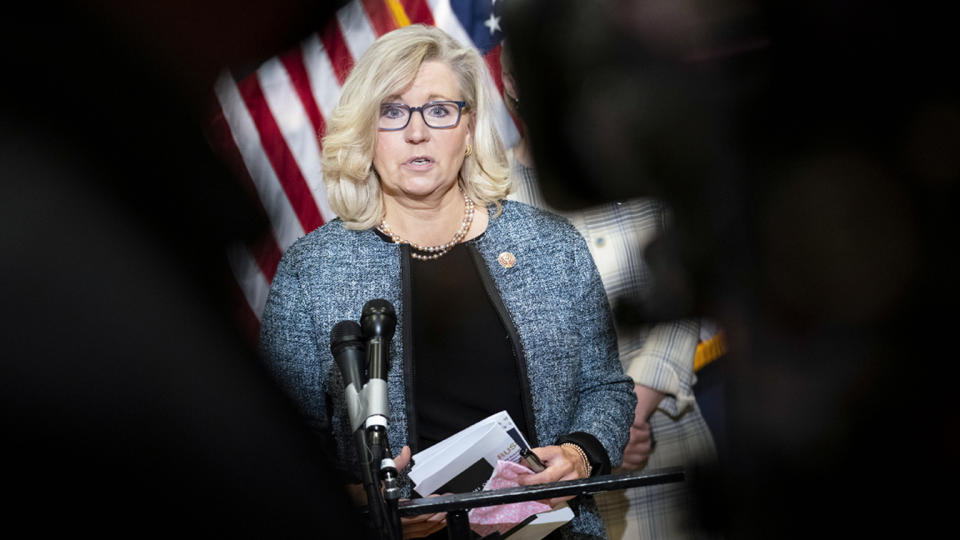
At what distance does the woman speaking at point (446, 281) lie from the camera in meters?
1.75

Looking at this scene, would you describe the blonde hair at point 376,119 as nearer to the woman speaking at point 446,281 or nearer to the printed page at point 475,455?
the woman speaking at point 446,281

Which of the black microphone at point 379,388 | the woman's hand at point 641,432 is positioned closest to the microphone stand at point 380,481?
the black microphone at point 379,388

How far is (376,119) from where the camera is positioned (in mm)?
1934

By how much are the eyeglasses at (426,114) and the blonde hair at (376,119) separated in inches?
1.0

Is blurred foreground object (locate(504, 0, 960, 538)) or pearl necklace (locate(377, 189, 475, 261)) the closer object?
blurred foreground object (locate(504, 0, 960, 538))

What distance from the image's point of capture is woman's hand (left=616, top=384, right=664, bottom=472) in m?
2.16

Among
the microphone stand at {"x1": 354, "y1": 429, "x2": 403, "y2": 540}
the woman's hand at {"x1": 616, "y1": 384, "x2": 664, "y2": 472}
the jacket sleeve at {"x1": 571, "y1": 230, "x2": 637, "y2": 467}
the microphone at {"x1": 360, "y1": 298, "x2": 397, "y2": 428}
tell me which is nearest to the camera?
the microphone stand at {"x1": 354, "y1": 429, "x2": 403, "y2": 540}

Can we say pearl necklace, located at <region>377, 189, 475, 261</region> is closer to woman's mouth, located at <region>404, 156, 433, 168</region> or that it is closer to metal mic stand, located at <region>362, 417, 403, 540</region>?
woman's mouth, located at <region>404, 156, 433, 168</region>

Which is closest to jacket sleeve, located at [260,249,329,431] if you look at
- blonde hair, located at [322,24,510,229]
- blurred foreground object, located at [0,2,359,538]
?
blonde hair, located at [322,24,510,229]

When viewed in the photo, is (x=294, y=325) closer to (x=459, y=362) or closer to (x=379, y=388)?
(x=459, y=362)

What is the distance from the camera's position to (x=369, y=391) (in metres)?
1.10

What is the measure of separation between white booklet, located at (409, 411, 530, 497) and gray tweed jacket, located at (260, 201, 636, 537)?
12cm

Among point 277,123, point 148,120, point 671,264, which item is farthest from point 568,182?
point 277,123

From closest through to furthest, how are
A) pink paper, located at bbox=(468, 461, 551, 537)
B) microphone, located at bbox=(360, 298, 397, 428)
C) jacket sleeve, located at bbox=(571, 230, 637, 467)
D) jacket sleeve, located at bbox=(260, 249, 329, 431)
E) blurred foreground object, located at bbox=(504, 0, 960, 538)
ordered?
blurred foreground object, located at bbox=(504, 0, 960, 538), microphone, located at bbox=(360, 298, 397, 428), pink paper, located at bbox=(468, 461, 551, 537), jacket sleeve, located at bbox=(260, 249, 329, 431), jacket sleeve, located at bbox=(571, 230, 637, 467)
